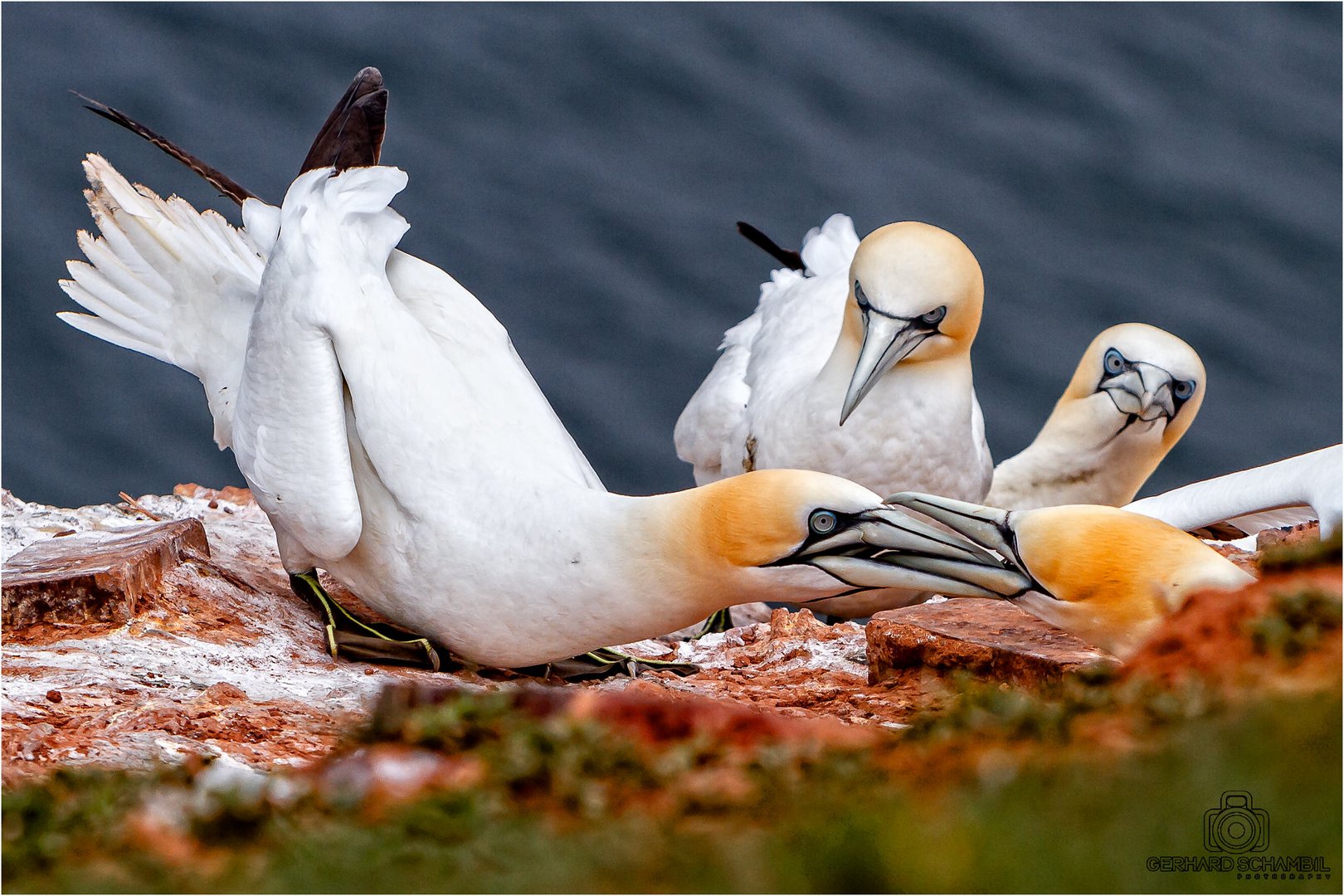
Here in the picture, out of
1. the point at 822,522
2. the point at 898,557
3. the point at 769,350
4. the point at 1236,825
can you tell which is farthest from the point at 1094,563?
the point at 769,350

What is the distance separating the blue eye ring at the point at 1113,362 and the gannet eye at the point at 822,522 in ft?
11.1

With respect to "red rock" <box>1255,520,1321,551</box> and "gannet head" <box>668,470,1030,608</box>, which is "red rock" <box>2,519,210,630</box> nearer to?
"gannet head" <box>668,470,1030,608</box>

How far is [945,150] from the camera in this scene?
12203 millimetres

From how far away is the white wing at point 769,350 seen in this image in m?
7.08

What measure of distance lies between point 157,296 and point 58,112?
6.06m

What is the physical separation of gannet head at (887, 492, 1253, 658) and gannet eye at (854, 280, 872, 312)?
1.77 metres

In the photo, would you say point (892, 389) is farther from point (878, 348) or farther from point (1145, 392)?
point (1145, 392)

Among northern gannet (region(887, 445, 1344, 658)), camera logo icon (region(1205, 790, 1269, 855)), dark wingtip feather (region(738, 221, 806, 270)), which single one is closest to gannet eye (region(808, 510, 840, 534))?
northern gannet (region(887, 445, 1344, 658))

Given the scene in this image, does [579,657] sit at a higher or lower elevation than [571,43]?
lower

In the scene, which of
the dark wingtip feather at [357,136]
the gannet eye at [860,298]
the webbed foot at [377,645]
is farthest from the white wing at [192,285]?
the gannet eye at [860,298]

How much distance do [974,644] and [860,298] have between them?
66.4 inches

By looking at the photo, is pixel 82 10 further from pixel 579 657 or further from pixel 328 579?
pixel 579 657

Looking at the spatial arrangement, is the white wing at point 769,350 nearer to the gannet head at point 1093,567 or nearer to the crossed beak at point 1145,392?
the crossed beak at point 1145,392

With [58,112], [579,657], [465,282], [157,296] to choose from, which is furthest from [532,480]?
[58,112]
